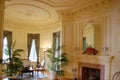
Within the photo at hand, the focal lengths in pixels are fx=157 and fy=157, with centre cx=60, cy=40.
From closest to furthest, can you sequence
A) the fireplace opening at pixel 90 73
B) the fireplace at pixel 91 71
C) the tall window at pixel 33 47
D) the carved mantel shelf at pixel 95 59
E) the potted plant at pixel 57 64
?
1. the carved mantel shelf at pixel 95 59
2. the fireplace at pixel 91 71
3. the fireplace opening at pixel 90 73
4. the potted plant at pixel 57 64
5. the tall window at pixel 33 47

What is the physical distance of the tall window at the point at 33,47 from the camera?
12031mm

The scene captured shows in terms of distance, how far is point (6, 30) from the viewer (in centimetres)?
1033

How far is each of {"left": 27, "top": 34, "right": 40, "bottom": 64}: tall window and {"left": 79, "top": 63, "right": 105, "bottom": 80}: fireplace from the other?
5.40 m

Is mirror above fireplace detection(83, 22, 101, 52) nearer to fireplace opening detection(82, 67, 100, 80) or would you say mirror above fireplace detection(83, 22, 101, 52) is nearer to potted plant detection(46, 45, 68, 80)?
fireplace opening detection(82, 67, 100, 80)

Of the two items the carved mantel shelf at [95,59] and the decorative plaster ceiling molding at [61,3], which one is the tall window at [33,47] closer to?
the decorative plaster ceiling molding at [61,3]

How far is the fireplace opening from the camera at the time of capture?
7.08 m

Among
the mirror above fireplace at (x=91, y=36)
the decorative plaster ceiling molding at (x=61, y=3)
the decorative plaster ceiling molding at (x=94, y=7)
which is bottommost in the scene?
the mirror above fireplace at (x=91, y=36)

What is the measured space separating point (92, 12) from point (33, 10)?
313cm

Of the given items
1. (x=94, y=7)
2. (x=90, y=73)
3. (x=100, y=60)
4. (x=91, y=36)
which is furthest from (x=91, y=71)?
(x=94, y=7)

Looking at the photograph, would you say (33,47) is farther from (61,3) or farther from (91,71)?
(91,71)

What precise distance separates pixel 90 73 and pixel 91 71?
4.7 inches

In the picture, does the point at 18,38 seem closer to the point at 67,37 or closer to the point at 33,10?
the point at 33,10

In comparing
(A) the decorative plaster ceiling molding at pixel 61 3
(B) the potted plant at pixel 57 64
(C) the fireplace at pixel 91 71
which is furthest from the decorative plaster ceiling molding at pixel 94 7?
(C) the fireplace at pixel 91 71

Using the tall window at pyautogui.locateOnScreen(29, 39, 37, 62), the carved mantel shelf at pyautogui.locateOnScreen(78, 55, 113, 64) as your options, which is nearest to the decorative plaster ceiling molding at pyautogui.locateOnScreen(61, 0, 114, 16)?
the carved mantel shelf at pyautogui.locateOnScreen(78, 55, 113, 64)
